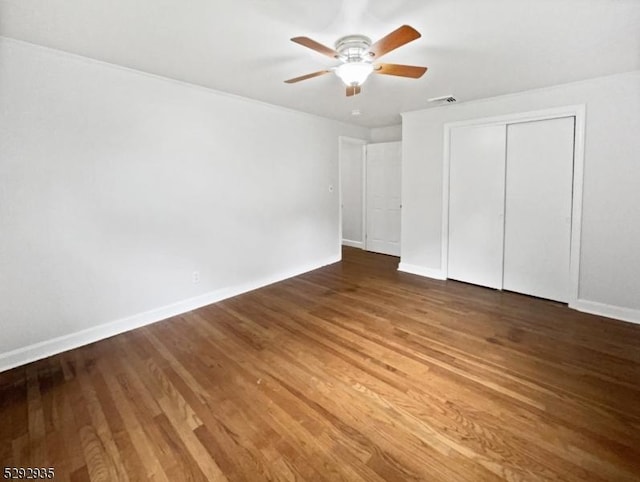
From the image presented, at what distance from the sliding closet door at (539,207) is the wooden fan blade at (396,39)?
256 cm

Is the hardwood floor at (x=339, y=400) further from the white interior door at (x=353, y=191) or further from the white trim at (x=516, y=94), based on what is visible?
the white interior door at (x=353, y=191)

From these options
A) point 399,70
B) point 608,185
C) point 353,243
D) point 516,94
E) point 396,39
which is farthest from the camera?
point 353,243

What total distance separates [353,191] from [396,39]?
14.8 feet

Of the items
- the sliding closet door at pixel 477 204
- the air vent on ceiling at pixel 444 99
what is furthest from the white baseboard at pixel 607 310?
the air vent on ceiling at pixel 444 99

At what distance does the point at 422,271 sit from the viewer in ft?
15.4

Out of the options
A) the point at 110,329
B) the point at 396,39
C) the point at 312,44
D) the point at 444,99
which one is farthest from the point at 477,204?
the point at 110,329

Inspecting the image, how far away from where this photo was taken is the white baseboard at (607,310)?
122 inches

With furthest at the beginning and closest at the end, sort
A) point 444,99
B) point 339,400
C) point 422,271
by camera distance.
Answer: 1. point 422,271
2. point 444,99
3. point 339,400

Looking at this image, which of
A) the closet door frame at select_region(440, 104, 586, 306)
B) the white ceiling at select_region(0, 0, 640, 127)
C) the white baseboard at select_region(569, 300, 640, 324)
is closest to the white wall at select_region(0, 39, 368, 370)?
the white ceiling at select_region(0, 0, 640, 127)

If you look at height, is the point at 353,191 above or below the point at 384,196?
above

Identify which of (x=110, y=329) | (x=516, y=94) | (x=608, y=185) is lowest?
(x=110, y=329)

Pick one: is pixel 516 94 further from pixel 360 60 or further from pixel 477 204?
pixel 360 60

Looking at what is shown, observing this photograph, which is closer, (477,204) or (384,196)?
(477,204)

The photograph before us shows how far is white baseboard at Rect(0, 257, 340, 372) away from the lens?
8.05 ft
